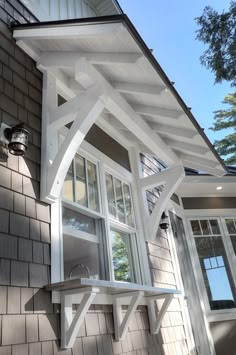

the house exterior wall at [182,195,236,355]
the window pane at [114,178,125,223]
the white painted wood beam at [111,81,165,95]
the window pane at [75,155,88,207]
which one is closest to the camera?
the white painted wood beam at [111,81,165,95]

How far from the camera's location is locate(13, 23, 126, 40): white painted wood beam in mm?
2156

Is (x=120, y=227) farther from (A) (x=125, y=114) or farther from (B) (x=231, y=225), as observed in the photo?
(B) (x=231, y=225)

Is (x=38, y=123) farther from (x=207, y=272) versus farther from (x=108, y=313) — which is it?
(x=207, y=272)

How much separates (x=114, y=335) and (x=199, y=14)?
496 centimetres

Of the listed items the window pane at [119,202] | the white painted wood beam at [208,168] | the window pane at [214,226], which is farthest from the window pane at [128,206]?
the window pane at [214,226]

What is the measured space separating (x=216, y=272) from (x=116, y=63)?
4.43m

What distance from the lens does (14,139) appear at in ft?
6.68

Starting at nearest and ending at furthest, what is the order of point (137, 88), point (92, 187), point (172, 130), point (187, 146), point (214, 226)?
point (137, 88) < point (92, 187) < point (172, 130) < point (187, 146) < point (214, 226)

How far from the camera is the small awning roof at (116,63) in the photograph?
7.45 ft

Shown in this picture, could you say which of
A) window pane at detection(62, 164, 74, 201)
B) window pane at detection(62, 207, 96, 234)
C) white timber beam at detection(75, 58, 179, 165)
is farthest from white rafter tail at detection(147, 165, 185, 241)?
window pane at detection(62, 164, 74, 201)

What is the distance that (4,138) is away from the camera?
206cm

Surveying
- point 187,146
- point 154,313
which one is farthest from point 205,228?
point 154,313

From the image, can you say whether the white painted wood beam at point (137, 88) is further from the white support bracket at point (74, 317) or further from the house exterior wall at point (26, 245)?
the white support bracket at point (74, 317)

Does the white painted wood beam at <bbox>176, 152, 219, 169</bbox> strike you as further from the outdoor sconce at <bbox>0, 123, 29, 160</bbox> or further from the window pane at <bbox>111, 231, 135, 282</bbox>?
the outdoor sconce at <bbox>0, 123, 29, 160</bbox>
